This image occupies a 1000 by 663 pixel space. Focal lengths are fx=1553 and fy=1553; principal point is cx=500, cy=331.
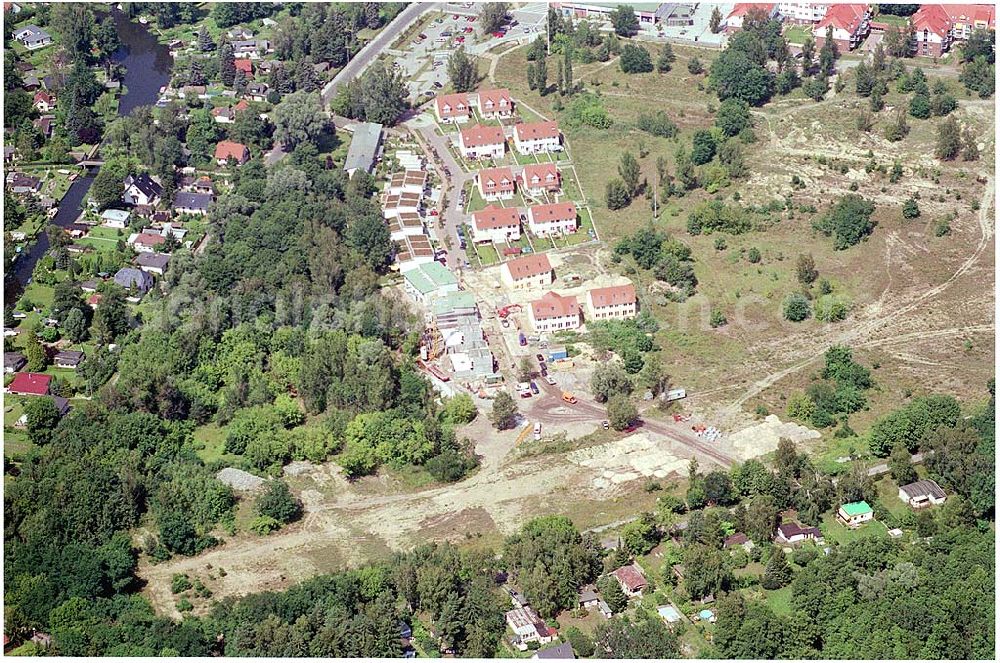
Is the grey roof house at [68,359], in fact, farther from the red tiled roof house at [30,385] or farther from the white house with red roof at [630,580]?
the white house with red roof at [630,580]

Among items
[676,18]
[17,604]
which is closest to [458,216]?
[676,18]

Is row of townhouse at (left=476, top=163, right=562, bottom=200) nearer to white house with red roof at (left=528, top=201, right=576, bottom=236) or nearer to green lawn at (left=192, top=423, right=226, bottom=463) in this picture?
white house with red roof at (left=528, top=201, right=576, bottom=236)

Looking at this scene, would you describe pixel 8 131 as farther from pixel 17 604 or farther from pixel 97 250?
pixel 17 604

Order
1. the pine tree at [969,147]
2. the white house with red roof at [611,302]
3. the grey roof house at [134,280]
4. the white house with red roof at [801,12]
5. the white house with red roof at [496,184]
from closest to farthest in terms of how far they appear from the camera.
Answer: the white house with red roof at [611,302]
the grey roof house at [134,280]
the pine tree at [969,147]
the white house with red roof at [496,184]
the white house with red roof at [801,12]

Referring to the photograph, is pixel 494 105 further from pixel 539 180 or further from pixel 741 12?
pixel 741 12

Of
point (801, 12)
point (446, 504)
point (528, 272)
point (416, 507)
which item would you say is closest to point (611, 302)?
point (528, 272)

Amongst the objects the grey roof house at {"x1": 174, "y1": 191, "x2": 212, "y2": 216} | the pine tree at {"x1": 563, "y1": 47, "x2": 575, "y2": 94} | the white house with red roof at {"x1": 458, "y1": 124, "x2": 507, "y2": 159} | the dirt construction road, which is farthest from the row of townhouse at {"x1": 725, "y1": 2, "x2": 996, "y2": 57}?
the dirt construction road

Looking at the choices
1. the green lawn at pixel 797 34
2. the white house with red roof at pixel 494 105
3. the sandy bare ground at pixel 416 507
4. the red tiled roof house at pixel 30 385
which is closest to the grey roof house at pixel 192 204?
the red tiled roof house at pixel 30 385
